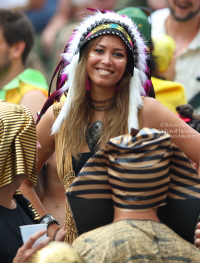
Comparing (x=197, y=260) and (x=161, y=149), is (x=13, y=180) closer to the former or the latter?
Result: (x=161, y=149)

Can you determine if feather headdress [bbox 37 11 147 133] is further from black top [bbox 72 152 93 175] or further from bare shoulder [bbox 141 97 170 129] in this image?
black top [bbox 72 152 93 175]

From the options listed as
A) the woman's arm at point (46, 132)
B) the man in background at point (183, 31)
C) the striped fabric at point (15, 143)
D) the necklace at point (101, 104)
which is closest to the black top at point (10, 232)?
the striped fabric at point (15, 143)

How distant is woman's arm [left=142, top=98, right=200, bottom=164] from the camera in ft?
11.1

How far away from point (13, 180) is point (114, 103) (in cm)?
97

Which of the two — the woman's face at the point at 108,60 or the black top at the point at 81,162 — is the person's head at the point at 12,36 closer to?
the woman's face at the point at 108,60

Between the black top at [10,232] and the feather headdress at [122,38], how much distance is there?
73cm

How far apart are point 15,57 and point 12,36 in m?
0.21

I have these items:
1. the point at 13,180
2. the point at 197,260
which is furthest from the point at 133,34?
the point at 197,260

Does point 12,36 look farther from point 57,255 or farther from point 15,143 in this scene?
point 57,255

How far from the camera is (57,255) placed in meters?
2.12

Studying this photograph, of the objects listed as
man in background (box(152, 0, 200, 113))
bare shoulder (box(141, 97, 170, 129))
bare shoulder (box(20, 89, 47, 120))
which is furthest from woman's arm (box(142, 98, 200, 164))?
man in background (box(152, 0, 200, 113))

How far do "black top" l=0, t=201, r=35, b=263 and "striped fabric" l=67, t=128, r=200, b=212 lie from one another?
0.44 metres

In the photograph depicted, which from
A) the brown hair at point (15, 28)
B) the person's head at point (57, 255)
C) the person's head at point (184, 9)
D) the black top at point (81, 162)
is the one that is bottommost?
the black top at point (81, 162)

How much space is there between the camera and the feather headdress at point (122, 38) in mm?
3383
